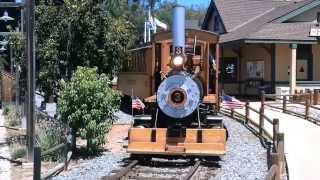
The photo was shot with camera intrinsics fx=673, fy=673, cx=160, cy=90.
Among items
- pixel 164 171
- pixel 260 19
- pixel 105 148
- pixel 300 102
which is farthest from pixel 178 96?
pixel 260 19

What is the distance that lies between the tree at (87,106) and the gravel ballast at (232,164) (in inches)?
25.7

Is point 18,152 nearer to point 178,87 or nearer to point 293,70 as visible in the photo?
point 178,87

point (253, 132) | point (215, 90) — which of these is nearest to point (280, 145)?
point (215, 90)

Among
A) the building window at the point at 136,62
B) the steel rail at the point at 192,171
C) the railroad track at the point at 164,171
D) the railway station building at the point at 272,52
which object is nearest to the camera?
the steel rail at the point at 192,171

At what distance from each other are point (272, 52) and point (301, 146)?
57.3 ft

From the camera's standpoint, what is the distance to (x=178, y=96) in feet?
44.7

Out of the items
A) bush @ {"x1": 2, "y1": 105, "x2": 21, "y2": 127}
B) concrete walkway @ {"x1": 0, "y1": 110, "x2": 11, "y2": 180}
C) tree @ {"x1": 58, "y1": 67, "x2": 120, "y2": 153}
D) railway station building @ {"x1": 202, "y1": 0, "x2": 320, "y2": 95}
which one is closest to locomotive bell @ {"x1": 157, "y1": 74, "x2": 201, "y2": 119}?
tree @ {"x1": 58, "y1": 67, "x2": 120, "y2": 153}

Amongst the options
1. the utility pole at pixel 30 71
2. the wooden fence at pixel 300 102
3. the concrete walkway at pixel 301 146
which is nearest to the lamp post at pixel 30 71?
the utility pole at pixel 30 71

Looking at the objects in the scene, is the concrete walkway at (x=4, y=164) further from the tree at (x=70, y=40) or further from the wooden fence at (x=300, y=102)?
A: the wooden fence at (x=300, y=102)

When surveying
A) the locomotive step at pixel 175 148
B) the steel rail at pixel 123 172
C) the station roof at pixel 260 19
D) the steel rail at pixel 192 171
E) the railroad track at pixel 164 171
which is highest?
the station roof at pixel 260 19

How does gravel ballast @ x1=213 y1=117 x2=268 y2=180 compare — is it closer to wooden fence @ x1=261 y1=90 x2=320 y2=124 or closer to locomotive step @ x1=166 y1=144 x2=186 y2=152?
locomotive step @ x1=166 y1=144 x2=186 y2=152

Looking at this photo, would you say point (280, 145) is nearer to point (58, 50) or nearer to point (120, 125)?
point (58, 50)

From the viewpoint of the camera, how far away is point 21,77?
25.1m

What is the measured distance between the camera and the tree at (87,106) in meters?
14.9
